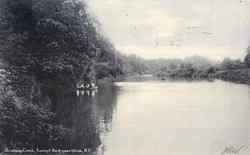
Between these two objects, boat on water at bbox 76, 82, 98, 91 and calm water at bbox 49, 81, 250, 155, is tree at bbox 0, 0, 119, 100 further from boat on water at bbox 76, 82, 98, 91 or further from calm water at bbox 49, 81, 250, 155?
calm water at bbox 49, 81, 250, 155

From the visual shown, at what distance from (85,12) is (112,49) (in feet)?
2.60

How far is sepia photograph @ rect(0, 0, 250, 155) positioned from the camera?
5387 mm

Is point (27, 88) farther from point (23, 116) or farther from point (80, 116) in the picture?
point (80, 116)

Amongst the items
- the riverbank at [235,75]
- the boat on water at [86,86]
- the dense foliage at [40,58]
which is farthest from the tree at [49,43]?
the riverbank at [235,75]

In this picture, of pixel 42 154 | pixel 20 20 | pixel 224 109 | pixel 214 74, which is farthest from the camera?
pixel 214 74

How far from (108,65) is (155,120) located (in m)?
1.37

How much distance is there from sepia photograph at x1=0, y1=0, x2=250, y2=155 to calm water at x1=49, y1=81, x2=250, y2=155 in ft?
0.07

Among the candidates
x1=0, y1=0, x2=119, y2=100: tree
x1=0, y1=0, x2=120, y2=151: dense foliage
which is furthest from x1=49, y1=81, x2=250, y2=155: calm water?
x1=0, y1=0, x2=119, y2=100: tree

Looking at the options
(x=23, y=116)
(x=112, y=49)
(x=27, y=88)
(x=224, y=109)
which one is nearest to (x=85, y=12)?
(x=112, y=49)

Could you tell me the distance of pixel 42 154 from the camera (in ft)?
17.1

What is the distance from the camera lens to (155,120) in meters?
6.02

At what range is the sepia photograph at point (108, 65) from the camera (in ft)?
17.7

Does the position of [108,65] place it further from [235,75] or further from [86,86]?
[235,75]

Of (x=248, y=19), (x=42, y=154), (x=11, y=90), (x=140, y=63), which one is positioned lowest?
(x=42, y=154)
